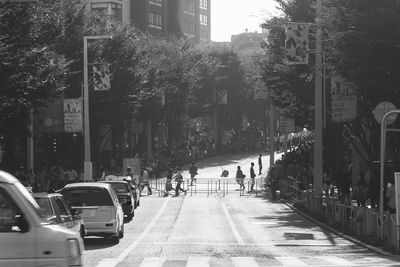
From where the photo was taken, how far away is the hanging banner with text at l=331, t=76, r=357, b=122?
28.8m

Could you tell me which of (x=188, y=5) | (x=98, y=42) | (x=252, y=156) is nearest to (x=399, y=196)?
(x=98, y=42)

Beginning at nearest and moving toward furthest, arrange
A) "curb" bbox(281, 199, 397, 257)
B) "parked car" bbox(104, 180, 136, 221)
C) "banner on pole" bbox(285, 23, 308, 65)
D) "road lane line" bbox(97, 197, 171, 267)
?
"road lane line" bbox(97, 197, 171, 267)
"curb" bbox(281, 199, 397, 257)
"banner on pole" bbox(285, 23, 308, 65)
"parked car" bbox(104, 180, 136, 221)

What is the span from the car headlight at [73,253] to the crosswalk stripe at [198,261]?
7001 mm

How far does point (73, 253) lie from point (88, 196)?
13.0 metres

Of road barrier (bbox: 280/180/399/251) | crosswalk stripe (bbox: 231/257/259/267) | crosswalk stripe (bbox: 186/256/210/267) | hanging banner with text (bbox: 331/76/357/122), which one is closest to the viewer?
crosswalk stripe (bbox: 186/256/210/267)

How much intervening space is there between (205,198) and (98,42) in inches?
440

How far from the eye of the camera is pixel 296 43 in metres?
29.8

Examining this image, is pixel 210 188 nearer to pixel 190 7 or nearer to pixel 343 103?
pixel 343 103

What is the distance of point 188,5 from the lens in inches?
4909

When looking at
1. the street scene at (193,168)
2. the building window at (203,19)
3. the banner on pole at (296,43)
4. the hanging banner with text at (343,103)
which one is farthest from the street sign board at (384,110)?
the building window at (203,19)

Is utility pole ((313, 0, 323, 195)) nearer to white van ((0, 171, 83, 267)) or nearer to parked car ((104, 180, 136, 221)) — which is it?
parked car ((104, 180, 136, 221))

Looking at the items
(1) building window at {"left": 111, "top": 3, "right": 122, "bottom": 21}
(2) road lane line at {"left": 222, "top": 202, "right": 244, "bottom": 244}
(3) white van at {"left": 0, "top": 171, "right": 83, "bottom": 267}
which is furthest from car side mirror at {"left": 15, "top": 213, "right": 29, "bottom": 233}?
(1) building window at {"left": 111, "top": 3, "right": 122, "bottom": 21}

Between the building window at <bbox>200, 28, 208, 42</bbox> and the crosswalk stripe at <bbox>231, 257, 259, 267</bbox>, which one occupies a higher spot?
the building window at <bbox>200, 28, 208, 42</bbox>

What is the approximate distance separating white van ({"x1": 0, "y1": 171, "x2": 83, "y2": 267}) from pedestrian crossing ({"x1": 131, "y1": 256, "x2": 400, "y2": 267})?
7.33 meters
